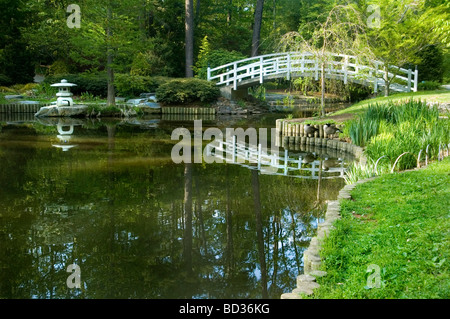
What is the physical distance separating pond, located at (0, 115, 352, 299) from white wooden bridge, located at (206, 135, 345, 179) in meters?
0.34

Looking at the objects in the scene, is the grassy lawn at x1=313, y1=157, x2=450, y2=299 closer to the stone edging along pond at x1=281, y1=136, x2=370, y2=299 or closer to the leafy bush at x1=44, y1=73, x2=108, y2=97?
the stone edging along pond at x1=281, y1=136, x2=370, y2=299

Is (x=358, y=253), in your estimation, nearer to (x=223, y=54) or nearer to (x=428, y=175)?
(x=428, y=175)

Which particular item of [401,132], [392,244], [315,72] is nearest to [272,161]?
[401,132]

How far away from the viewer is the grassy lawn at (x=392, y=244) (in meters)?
3.42

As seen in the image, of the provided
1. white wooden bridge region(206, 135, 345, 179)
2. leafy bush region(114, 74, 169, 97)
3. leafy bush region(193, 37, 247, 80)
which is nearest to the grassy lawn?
white wooden bridge region(206, 135, 345, 179)

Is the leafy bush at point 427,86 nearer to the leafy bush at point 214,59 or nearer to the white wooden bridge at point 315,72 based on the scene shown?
the white wooden bridge at point 315,72

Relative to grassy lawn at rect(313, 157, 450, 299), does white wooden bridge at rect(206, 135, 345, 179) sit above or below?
above

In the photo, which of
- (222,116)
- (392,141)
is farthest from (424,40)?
(392,141)

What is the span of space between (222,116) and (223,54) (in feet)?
17.8

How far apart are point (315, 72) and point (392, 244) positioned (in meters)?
15.4

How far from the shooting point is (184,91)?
74.9 feet

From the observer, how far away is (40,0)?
24953mm

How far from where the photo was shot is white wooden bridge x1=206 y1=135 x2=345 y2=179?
916cm

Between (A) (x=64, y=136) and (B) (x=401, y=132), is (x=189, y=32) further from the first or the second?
(B) (x=401, y=132)
